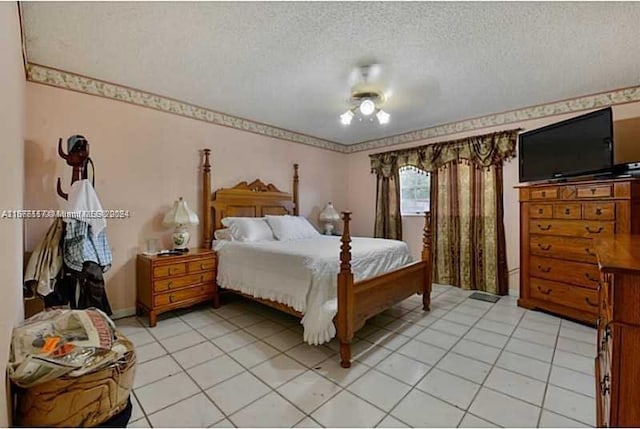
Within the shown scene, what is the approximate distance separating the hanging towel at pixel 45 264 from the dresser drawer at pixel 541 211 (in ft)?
15.2

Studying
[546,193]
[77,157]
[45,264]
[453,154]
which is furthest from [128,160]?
[546,193]

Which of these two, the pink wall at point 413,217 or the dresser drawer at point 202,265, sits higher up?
the pink wall at point 413,217

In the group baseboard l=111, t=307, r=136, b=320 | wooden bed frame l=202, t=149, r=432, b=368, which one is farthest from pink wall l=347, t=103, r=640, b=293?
baseboard l=111, t=307, r=136, b=320

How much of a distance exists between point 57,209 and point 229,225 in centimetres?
162

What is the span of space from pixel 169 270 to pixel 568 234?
4103 mm

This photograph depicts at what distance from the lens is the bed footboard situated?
220 centimetres

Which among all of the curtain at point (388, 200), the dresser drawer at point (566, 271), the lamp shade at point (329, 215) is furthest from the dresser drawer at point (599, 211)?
the lamp shade at point (329, 215)

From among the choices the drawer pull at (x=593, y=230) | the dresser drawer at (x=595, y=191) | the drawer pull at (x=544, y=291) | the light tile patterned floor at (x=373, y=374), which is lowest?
the light tile patterned floor at (x=373, y=374)

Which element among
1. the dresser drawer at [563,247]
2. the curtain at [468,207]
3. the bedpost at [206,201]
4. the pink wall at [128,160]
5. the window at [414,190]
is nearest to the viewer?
the pink wall at [128,160]

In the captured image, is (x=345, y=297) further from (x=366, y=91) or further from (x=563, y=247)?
(x=563, y=247)

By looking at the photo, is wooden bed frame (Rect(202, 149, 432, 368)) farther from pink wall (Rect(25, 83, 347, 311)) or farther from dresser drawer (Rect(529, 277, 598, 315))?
dresser drawer (Rect(529, 277, 598, 315))

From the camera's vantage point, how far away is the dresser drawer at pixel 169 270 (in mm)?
2900

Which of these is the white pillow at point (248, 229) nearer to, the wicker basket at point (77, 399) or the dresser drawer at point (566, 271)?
the wicker basket at point (77, 399)

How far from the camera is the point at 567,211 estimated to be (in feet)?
9.89
